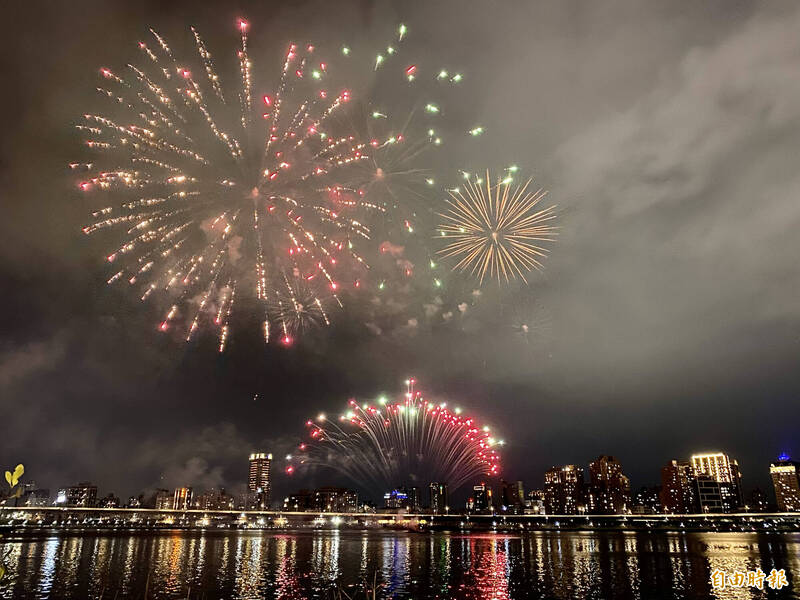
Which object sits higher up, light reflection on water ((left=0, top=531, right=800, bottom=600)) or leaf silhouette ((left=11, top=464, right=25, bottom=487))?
leaf silhouette ((left=11, top=464, right=25, bottom=487))

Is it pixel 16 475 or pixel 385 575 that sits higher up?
pixel 16 475

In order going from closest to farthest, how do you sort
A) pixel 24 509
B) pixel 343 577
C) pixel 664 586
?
pixel 664 586 → pixel 343 577 → pixel 24 509

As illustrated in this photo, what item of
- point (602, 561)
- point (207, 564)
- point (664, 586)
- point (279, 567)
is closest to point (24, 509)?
point (207, 564)

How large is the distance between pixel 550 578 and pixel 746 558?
135ft

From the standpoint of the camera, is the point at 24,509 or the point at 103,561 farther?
the point at 24,509

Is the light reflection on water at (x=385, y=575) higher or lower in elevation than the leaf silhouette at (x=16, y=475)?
lower

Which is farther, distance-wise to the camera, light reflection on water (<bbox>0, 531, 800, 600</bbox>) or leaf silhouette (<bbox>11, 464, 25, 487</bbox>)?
light reflection on water (<bbox>0, 531, 800, 600</bbox>)

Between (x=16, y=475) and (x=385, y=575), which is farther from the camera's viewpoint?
(x=385, y=575)

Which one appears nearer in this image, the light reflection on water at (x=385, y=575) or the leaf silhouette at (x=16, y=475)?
the leaf silhouette at (x=16, y=475)

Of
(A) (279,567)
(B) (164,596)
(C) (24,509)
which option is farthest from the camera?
(C) (24,509)

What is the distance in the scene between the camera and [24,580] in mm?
51531

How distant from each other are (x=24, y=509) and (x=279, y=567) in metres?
145

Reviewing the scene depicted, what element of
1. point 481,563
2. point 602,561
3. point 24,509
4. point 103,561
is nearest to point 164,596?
point 103,561

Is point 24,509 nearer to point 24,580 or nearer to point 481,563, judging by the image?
point 24,580
